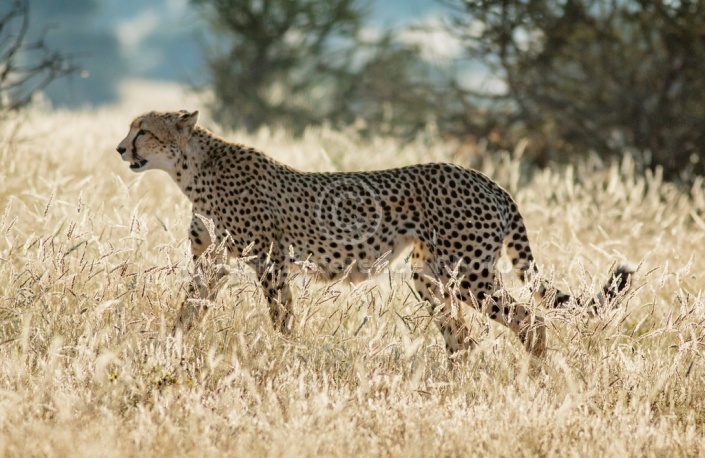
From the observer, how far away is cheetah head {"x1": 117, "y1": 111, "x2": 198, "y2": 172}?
453cm

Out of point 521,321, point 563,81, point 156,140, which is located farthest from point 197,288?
point 563,81

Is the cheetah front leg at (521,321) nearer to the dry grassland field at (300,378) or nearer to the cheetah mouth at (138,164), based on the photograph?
the dry grassland field at (300,378)

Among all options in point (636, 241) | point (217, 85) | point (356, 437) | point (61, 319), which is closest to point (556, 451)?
point (356, 437)

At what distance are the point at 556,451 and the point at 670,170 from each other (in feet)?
22.8

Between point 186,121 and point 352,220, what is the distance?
100cm

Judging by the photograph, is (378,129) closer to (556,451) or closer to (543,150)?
(543,150)

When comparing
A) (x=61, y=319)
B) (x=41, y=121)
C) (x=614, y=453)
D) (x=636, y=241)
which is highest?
(x=614, y=453)

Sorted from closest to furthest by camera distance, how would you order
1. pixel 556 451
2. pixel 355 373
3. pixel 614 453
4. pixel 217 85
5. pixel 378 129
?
pixel 614 453
pixel 556 451
pixel 355 373
pixel 378 129
pixel 217 85

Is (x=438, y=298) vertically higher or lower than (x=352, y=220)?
lower

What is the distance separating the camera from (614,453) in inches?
114

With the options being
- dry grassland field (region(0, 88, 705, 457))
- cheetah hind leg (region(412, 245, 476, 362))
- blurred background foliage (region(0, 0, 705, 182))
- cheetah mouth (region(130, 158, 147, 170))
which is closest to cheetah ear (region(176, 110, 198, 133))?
cheetah mouth (region(130, 158, 147, 170))

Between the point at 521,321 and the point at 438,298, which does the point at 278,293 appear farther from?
the point at 521,321

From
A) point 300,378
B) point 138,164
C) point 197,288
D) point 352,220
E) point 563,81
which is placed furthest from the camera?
point 563,81

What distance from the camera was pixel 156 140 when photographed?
179 inches
